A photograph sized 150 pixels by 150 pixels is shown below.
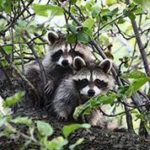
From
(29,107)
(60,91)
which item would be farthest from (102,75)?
(29,107)

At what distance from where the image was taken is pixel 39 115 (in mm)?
2906

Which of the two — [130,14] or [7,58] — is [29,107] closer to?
[7,58]

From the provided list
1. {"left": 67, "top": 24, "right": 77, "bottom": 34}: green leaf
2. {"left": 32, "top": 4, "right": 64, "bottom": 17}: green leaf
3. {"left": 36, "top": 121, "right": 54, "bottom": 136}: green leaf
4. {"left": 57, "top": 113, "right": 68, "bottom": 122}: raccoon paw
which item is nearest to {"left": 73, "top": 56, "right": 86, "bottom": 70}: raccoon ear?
{"left": 57, "top": 113, "right": 68, "bottom": 122}: raccoon paw

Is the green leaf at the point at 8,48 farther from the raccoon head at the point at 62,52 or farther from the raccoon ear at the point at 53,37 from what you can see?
the raccoon ear at the point at 53,37

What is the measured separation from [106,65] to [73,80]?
1.01 ft

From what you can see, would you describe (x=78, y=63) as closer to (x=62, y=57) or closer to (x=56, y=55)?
(x=62, y=57)

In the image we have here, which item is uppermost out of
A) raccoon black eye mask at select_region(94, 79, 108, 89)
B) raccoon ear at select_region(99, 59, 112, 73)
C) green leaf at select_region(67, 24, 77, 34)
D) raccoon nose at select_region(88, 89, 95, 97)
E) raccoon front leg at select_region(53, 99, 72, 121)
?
green leaf at select_region(67, 24, 77, 34)

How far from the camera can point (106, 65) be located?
360 cm

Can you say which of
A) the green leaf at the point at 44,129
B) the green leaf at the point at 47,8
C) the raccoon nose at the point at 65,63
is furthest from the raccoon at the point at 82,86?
the green leaf at the point at 44,129

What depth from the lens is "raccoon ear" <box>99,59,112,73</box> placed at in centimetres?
341

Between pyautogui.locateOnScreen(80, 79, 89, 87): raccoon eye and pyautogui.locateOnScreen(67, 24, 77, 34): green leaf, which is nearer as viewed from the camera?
pyautogui.locateOnScreen(67, 24, 77, 34): green leaf

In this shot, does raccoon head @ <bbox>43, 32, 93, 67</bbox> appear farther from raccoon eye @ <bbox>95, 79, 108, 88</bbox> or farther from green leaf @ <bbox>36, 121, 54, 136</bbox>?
green leaf @ <bbox>36, 121, 54, 136</bbox>

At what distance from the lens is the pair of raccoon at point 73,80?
11.7 feet

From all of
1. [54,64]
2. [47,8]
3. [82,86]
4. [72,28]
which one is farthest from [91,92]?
[47,8]
